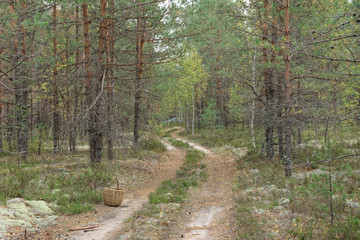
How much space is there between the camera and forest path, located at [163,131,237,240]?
691 cm

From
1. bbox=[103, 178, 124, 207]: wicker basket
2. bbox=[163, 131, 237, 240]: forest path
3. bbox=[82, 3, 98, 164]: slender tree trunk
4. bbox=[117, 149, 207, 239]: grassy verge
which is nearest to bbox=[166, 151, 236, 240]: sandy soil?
bbox=[163, 131, 237, 240]: forest path

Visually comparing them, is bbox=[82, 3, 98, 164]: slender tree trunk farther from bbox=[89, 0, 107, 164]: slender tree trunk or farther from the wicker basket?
the wicker basket

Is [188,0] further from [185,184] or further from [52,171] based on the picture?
[52,171]

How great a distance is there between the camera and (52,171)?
12.3m

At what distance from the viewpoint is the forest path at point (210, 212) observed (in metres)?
6.91

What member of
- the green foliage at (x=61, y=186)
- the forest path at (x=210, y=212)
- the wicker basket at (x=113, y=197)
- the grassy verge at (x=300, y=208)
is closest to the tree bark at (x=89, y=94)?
the green foliage at (x=61, y=186)

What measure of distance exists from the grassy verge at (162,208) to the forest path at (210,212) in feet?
0.93

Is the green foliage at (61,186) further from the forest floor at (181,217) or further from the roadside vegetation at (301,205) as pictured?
the roadside vegetation at (301,205)

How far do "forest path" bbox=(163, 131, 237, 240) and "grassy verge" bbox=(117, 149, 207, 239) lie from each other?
28 cm

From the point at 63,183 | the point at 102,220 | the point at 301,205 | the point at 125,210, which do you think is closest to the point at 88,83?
the point at 63,183

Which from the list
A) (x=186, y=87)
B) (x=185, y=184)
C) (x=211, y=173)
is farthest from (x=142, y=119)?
(x=186, y=87)

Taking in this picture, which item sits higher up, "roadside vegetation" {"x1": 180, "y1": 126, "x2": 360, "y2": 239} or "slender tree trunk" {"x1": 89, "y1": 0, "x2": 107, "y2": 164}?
"slender tree trunk" {"x1": 89, "y1": 0, "x2": 107, "y2": 164}

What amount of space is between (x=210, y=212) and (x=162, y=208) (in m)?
1.52

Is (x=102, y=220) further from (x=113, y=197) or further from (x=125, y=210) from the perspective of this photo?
(x=113, y=197)
